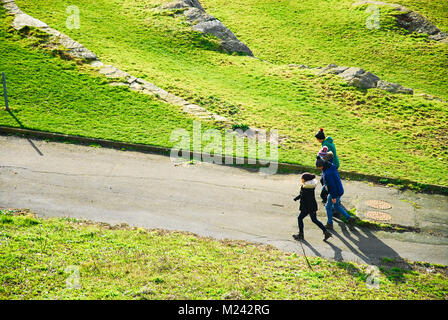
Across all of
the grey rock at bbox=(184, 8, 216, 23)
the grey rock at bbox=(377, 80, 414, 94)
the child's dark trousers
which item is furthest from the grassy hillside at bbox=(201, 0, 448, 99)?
the child's dark trousers

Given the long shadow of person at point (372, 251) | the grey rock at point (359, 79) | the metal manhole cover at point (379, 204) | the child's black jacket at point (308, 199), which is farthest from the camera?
the grey rock at point (359, 79)

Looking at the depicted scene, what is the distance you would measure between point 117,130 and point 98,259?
7608mm

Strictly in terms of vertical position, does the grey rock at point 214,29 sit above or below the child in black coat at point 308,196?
above

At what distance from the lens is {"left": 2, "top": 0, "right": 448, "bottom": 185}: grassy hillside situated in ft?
54.2

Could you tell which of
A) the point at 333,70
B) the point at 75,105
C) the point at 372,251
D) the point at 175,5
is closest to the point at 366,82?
the point at 333,70

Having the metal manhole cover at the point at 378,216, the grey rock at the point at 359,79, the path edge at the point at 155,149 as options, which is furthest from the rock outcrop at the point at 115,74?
the grey rock at the point at 359,79

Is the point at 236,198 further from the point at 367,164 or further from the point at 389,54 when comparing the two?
the point at 389,54

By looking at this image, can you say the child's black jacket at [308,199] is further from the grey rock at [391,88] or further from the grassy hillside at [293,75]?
the grey rock at [391,88]

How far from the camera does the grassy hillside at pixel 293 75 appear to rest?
16.5 metres

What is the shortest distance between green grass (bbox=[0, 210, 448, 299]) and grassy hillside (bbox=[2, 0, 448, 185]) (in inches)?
228

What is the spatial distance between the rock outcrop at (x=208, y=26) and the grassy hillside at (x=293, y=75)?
0.76 meters

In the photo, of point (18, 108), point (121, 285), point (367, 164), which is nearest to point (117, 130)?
point (18, 108)
